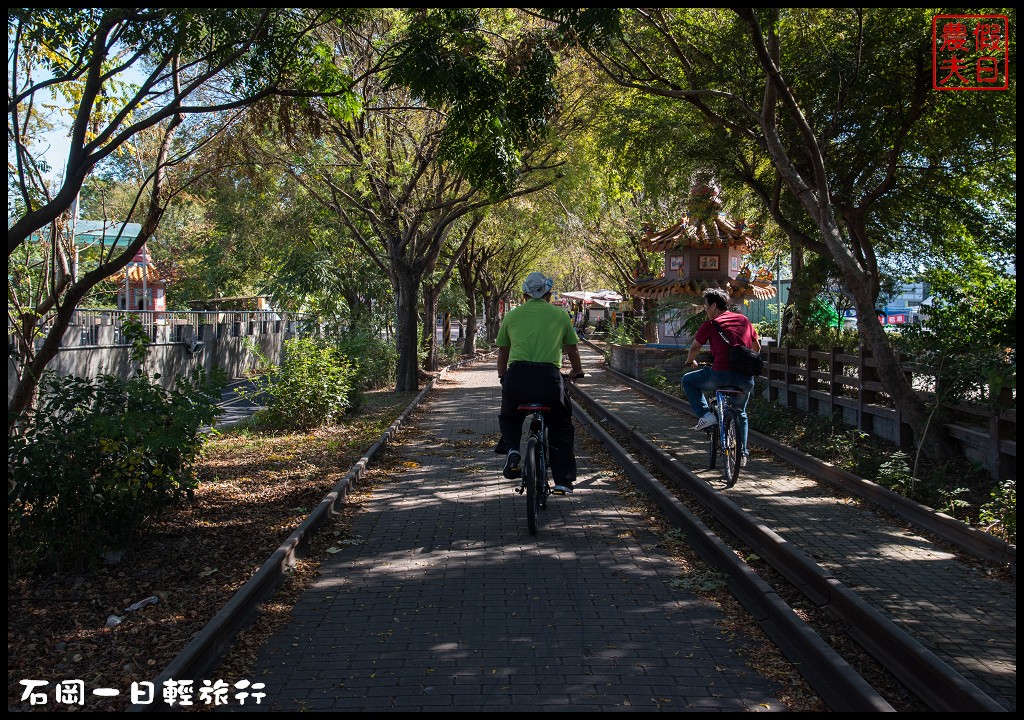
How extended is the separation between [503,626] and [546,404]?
261 centimetres

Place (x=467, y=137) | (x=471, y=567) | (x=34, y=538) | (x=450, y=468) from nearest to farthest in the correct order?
1. (x=34, y=538)
2. (x=471, y=567)
3. (x=467, y=137)
4. (x=450, y=468)

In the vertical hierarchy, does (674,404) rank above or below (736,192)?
below

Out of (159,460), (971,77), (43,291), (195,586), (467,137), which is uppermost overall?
(971,77)

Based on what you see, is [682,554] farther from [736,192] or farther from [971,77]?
[736,192]

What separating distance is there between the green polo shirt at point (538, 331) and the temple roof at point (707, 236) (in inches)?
765

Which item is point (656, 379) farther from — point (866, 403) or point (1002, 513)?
point (1002, 513)

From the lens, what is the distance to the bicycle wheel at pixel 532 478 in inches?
275

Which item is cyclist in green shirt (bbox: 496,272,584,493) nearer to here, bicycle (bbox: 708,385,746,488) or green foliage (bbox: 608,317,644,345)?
bicycle (bbox: 708,385,746,488)

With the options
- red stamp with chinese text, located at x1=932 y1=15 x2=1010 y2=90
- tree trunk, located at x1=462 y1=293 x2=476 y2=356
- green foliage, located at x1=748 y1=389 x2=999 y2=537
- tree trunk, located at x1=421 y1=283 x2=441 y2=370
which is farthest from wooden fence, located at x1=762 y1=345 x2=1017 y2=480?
tree trunk, located at x1=462 y1=293 x2=476 y2=356

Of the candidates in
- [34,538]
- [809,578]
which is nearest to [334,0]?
[34,538]

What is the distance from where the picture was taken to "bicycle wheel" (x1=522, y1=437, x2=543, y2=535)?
Result: 6984mm

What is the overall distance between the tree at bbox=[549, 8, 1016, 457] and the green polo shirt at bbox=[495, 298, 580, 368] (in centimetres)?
376

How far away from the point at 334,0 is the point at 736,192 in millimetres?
10426

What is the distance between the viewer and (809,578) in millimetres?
5625
